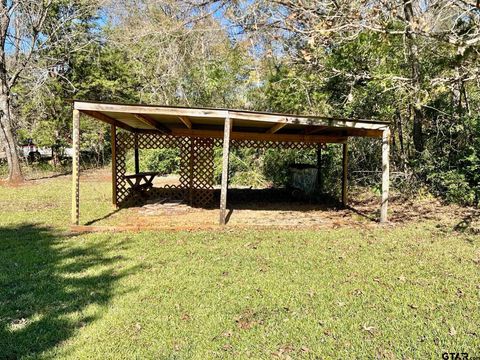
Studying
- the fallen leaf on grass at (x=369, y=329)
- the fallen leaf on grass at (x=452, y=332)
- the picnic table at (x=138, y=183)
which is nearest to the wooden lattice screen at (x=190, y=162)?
the picnic table at (x=138, y=183)

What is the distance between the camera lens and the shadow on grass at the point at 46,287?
2666mm

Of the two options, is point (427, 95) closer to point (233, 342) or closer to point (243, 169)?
point (233, 342)

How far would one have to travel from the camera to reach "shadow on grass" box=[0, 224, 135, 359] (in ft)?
8.75

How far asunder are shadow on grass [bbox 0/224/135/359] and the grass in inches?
0.5

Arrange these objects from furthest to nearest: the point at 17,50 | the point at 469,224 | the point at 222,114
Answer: the point at 17,50 < the point at 469,224 < the point at 222,114

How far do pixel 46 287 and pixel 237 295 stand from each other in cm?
191

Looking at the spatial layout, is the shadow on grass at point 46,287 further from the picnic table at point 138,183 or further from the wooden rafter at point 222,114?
the picnic table at point 138,183

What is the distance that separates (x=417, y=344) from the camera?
8.46 feet

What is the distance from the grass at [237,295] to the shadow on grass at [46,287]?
1 cm

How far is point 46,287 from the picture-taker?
3.55 meters

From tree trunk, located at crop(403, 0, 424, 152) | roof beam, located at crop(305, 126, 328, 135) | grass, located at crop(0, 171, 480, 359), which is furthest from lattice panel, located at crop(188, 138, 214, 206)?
tree trunk, located at crop(403, 0, 424, 152)

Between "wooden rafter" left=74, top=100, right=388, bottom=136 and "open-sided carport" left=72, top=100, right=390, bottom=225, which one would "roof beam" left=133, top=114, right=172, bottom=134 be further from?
"wooden rafter" left=74, top=100, right=388, bottom=136

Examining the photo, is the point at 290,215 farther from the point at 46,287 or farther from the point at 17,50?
the point at 17,50

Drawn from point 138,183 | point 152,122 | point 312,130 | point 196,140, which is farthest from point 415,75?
point 138,183
